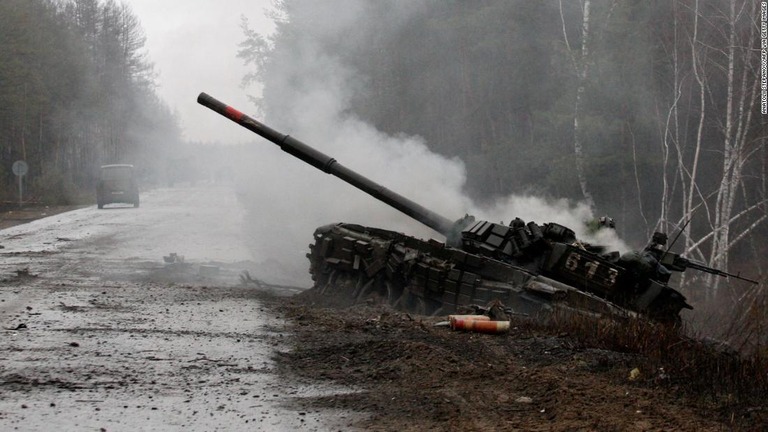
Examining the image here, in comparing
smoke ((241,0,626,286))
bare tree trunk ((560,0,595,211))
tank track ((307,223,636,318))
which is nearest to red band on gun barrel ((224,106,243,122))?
tank track ((307,223,636,318))

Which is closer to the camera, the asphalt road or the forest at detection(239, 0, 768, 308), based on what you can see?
the asphalt road

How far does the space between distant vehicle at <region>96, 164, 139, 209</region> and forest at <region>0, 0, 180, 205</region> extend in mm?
5427

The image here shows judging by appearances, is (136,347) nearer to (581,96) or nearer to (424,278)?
(424,278)

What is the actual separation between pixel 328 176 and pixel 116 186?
1666cm

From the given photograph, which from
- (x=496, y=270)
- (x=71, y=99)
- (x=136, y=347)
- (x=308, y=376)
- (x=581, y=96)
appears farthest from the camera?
(x=71, y=99)

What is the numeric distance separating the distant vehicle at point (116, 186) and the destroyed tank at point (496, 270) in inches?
1028

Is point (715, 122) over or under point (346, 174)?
over

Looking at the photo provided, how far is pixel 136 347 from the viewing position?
8250 mm

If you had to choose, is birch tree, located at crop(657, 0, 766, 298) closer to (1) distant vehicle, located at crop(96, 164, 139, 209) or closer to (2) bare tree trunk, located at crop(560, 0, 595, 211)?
(2) bare tree trunk, located at crop(560, 0, 595, 211)

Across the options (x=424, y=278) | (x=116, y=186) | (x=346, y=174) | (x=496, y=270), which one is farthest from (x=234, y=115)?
(x=116, y=186)

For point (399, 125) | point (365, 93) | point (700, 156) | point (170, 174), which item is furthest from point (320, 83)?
point (170, 174)

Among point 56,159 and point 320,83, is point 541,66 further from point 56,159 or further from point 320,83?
point 56,159

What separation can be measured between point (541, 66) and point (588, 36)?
12.6 feet

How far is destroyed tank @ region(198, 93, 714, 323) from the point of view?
10.9 meters
